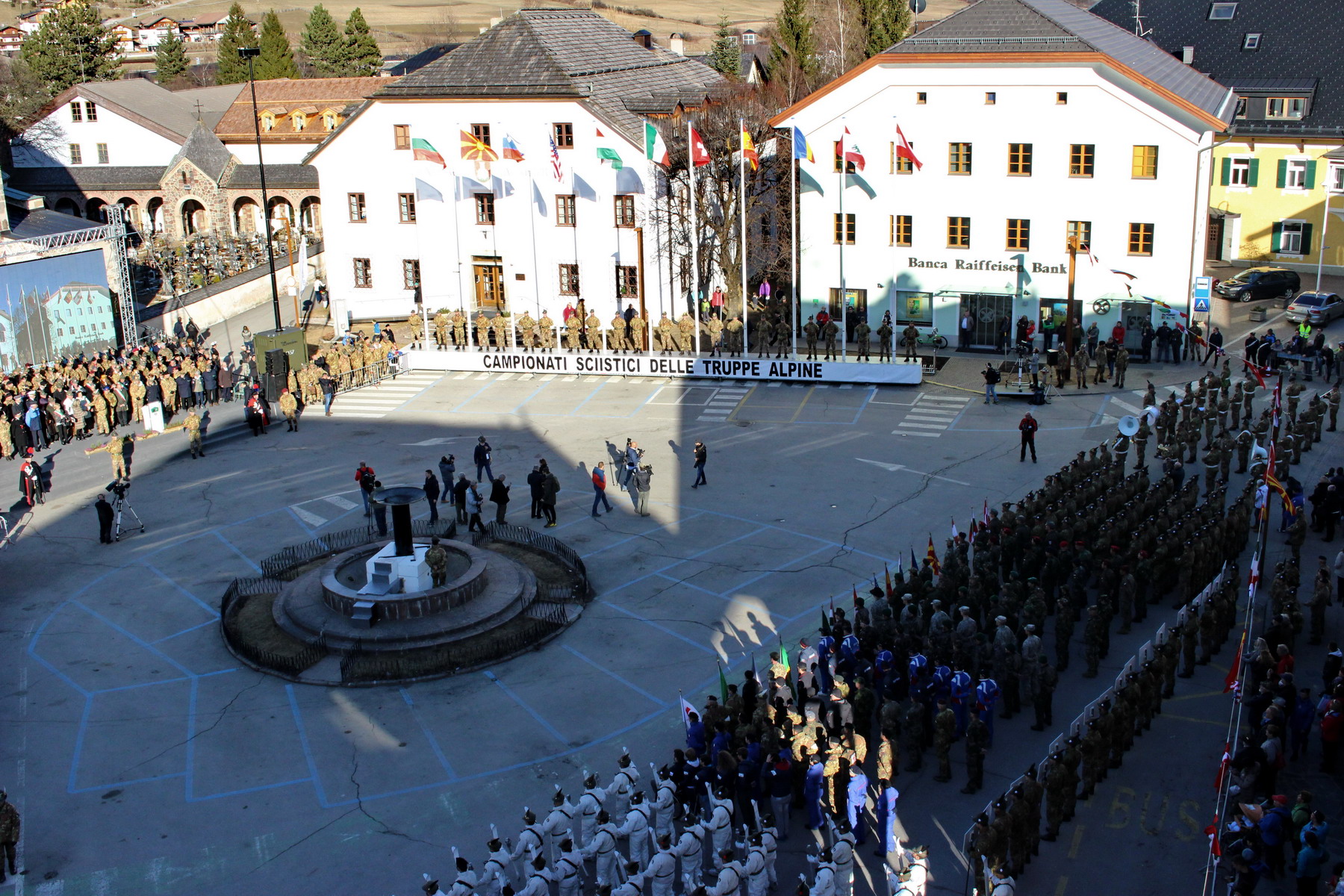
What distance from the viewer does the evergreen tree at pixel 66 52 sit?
9019 centimetres

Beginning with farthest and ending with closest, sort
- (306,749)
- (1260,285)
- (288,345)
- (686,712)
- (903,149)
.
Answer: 1. (1260,285)
2. (288,345)
3. (903,149)
4. (306,749)
5. (686,712)

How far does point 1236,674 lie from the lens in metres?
21.6

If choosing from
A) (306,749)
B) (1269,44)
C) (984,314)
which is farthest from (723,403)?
(1269,44)

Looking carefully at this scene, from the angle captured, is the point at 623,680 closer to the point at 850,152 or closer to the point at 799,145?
the point at 799,145

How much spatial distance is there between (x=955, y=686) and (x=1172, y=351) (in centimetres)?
2766

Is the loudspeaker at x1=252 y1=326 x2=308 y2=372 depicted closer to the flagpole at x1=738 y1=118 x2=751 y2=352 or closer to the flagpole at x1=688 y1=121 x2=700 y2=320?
the flagpole at x1=688 y1=121 x2=700 y2=320

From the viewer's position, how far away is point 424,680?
23828mm

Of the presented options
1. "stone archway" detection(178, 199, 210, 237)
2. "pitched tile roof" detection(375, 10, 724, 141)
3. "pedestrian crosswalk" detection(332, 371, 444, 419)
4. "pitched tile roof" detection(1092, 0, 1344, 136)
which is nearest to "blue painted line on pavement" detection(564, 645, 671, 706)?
"pedestrian crosswalk" detection(332, 371, 444, 419)

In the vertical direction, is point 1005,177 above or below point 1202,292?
above

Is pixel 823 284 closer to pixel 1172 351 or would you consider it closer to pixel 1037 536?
pixel 1172 351

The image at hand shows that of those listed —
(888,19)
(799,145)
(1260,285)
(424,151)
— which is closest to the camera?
(799,145)

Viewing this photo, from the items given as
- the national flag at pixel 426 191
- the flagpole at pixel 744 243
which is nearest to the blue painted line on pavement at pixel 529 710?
the flagpole at pixel 744 243

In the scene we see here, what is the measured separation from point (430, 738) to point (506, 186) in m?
32.7

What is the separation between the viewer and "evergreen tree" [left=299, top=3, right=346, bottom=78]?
336 feet
